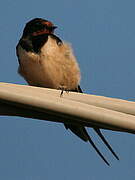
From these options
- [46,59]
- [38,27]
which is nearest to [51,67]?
[46,59]

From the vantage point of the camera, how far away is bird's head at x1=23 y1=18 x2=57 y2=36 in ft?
6.88

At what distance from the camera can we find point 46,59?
6.26 ft

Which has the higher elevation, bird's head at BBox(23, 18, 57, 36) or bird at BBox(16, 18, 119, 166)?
bird's head at BBox(23, 18, 57, 36)

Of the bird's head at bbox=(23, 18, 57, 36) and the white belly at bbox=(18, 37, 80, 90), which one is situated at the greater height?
the bird's head at bbox=(23, 18, 57, 36)

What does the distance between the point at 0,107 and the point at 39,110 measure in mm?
63

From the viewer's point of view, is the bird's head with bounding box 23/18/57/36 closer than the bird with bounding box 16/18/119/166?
No

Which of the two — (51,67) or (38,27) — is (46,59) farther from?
(38,27)

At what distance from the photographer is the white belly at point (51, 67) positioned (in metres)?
1.91

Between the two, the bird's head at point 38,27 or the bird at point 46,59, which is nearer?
the bird at point 46,59

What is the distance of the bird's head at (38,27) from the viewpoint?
210 cm

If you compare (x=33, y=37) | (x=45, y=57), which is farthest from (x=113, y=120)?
(x=33, y=37)

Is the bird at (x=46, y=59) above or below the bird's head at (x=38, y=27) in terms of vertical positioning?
below

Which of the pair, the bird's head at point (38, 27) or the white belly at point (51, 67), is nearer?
the white belly at point (51, 67)

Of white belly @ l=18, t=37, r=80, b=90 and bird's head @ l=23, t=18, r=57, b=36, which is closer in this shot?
white belly @ l=18, t=37, r=80, b=90
